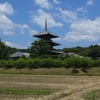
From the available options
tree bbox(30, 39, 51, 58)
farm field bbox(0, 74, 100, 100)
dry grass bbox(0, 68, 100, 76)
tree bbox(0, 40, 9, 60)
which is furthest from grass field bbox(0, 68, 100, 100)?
tree bbox(0, 40, 9, 60)

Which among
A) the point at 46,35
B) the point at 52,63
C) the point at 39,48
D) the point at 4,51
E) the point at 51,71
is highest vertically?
the point at 46,35

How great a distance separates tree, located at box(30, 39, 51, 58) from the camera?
65562mm

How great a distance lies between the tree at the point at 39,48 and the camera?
215ft

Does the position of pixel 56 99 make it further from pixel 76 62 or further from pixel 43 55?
pixel 43 55

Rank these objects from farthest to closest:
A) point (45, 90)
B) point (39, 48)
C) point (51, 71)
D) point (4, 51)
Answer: point (4, 51) → point (39, 48) → point (51, 71) → point (45, 90)

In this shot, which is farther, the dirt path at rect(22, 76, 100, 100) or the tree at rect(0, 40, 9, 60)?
the tree at rect(0, 40, 9, 60)

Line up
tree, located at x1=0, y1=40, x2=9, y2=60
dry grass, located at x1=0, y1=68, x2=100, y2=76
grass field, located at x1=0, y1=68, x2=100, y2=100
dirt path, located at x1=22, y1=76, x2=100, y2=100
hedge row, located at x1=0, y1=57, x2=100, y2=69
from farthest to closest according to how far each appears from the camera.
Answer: tree, located at x1=0, y1=40, x2=9, y2=60 → hedge row, located at x1=0, y1=57, x2=100, y2=69 → dry grass, located at x1=0, y1=68, x2=100, y2=76 → grass field, located at x1=0, y1=68, x2=100, y2=100 → dirt path, located at x1=22, y1=76, x2=100, y2=100

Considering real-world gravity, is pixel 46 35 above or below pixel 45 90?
above

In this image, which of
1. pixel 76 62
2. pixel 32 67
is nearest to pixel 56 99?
pixel 76 62

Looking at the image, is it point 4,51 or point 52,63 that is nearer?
point 52,63

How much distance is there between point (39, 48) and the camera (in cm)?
6681

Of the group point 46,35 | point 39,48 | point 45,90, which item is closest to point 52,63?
point 39,48

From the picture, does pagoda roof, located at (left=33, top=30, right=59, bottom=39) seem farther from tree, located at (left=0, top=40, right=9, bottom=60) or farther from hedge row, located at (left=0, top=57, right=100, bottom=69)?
hedge row, located at (left=0, top=57, right=100, bottom=69)

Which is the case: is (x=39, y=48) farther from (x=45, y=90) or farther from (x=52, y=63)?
(x=45, y=90)
